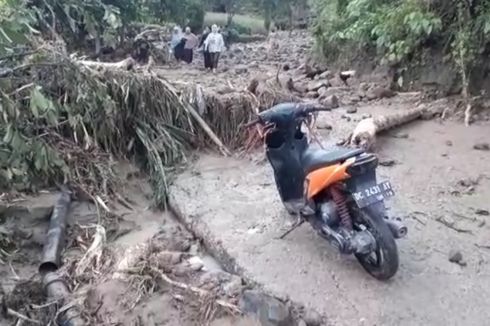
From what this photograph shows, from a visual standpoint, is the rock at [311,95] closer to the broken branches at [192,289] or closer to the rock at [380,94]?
the rock at [380,94]

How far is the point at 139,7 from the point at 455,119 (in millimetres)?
12228

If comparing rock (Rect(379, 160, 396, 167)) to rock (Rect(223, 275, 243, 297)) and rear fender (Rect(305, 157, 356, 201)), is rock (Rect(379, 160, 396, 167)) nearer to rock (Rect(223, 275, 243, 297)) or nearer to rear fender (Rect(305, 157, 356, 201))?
rear fender (Rect(305, 157, 356, 201))

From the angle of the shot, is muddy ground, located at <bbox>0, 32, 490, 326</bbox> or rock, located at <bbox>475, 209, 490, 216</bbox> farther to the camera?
rock, located at <bbox>475, 209, 490, 216</bbox>

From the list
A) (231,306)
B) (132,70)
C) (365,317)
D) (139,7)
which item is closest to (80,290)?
(231,306)

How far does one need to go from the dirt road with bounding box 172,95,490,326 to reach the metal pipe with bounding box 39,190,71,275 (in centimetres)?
104

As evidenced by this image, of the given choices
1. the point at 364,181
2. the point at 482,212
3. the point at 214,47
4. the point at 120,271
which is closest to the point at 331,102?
the point at 482,212

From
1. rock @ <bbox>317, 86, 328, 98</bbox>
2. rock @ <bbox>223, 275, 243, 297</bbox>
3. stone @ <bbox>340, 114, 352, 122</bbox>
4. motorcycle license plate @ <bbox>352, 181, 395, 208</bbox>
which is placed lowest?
rock @ <bbox>317, 86, 328, 98</bbox>

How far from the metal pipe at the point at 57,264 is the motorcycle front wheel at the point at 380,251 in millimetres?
1913

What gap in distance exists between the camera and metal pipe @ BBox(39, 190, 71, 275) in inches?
193

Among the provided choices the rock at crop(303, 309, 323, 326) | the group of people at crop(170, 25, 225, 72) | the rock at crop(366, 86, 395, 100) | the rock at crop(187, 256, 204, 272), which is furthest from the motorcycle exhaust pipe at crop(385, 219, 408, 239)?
the group of people at crop(170, 25, 225, 72)

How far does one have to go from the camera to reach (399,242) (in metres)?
4.63

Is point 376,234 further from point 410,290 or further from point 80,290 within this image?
point 80,290

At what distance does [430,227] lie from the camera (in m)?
4.93

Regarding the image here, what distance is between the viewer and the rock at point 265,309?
370 cm
